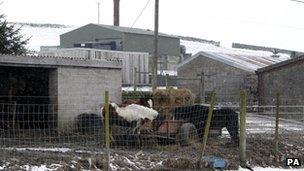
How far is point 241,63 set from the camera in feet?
126

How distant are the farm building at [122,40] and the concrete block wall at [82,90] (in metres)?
29.1

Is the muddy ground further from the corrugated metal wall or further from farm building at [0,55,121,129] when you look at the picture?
the corrugated metal wall

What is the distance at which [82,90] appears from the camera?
763 inches

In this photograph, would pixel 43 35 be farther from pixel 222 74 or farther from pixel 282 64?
pixel 282 64

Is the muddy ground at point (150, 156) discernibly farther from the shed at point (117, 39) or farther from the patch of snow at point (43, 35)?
the patch of snow at point (43, 35)

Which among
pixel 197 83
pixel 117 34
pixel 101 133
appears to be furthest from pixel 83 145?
pixel 117 34

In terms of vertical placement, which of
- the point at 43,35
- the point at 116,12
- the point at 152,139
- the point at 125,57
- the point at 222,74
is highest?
the point at 43,35

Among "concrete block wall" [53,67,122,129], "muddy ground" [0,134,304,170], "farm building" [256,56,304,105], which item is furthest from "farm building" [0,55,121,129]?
"farm building" [256,56,304,105]

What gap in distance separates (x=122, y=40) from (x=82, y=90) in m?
30.3

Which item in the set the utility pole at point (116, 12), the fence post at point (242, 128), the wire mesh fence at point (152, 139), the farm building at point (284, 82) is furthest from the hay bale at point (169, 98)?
the utility pole at point (116, 12)

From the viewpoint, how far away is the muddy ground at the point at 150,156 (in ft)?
36.3

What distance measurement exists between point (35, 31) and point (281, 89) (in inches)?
3074

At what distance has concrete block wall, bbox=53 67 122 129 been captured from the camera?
18587 millimetres

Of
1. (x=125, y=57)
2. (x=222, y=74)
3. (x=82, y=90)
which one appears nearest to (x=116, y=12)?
(x=125, y=57)
